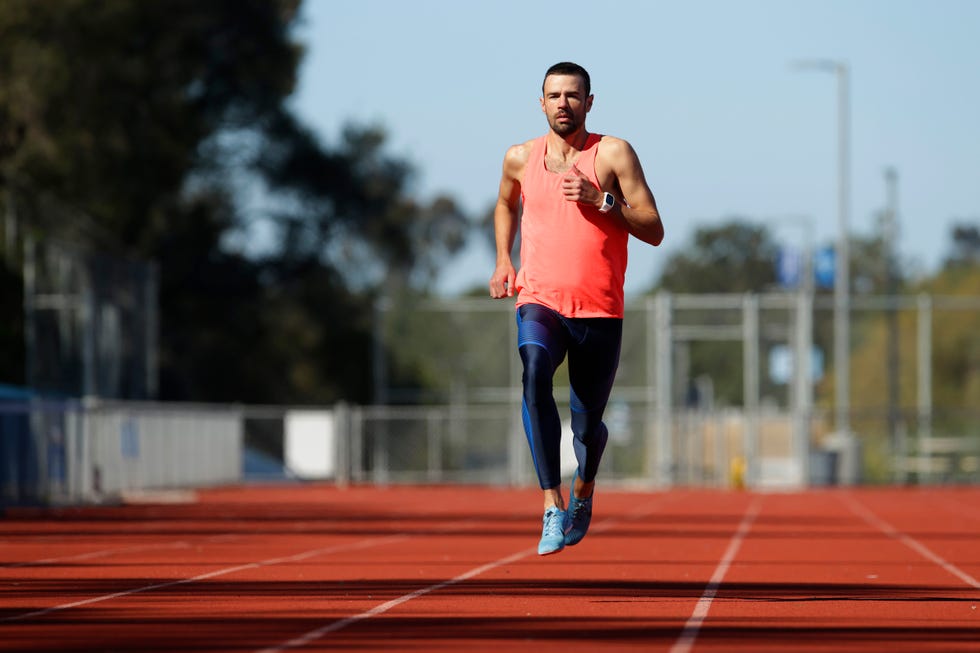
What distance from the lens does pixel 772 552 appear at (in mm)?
14242

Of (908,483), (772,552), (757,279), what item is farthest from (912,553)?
(757,279)

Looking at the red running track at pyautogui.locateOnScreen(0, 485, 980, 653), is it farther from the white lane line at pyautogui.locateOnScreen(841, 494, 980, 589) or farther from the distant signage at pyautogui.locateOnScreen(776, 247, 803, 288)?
the distant signage at pyautogui.locateOnScreen(776, 247, 803, 288)

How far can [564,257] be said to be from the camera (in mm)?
9125

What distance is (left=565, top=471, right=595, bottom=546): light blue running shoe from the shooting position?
955cm

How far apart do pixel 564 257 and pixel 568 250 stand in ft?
0.13

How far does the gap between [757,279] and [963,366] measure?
34.1 m

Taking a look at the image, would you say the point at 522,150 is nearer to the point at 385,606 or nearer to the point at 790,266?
the point at 385,606

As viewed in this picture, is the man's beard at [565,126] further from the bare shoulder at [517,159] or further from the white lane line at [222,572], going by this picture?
the white lane line at [222,572]

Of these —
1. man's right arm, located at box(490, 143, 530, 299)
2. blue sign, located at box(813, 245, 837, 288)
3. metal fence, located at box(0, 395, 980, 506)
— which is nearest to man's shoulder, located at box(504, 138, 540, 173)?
man's right arm, located at box(490, 143, 530, 299)

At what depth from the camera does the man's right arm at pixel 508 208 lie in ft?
30.3

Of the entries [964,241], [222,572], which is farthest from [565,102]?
[964,241]

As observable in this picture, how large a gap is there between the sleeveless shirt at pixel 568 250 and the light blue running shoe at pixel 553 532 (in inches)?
37.5

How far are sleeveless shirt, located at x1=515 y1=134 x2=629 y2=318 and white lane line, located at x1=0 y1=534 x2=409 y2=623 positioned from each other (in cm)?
230

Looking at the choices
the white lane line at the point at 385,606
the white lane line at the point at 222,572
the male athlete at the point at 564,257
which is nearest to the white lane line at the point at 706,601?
the male athlete at the point at 564,257
